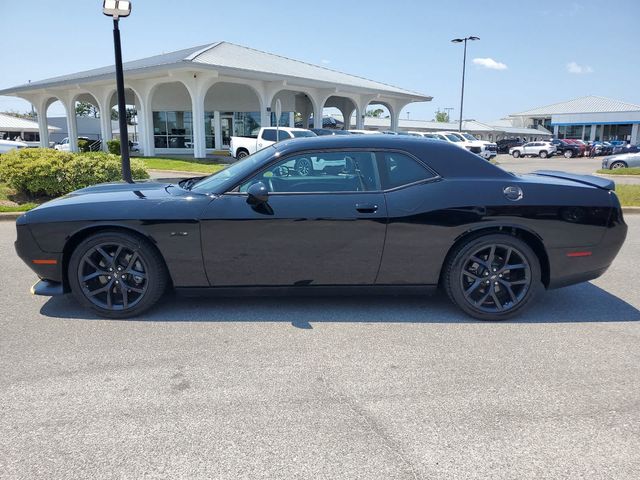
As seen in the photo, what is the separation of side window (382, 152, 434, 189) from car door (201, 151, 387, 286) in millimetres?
113

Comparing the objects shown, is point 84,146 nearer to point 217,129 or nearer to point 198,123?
point 217,129

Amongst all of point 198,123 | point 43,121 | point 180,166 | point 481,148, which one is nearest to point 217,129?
point 198,123

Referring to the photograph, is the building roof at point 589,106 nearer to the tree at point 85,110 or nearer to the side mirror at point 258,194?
the side mirror at point 258,194

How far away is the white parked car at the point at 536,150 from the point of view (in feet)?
130

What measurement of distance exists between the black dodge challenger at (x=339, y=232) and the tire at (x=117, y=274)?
11mm

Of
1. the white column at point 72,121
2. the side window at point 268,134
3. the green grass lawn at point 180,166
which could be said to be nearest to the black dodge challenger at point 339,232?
the green grass lawn at point 180,166

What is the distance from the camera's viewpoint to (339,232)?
387 centimetres

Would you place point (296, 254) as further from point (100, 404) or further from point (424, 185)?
point (100, 404)

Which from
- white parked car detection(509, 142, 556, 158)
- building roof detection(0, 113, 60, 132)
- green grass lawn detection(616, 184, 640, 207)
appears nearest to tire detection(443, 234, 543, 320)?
green grass lawn detection(616, 184, 640, 207)

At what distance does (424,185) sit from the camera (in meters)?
3.97

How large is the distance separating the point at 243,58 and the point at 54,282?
80.6ft

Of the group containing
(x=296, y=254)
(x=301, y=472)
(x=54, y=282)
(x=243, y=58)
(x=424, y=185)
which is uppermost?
(x=243, y=58)

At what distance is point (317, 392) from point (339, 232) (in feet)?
4.60

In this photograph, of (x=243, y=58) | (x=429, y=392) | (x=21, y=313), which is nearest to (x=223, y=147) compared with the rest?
(x=243, y=58)
